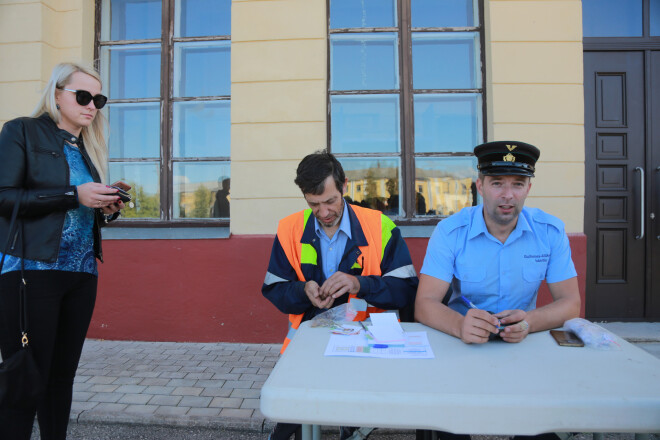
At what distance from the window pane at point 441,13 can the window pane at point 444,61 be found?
11cm

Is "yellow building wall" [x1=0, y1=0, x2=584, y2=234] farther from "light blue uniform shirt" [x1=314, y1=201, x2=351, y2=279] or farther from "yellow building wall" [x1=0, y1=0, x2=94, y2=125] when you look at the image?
"light blue uniform shirt" [x1=314, y1=201, x2=351, y2=279]

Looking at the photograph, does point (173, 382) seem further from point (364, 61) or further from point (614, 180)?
point (614, 180)

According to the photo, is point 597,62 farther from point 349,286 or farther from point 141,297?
point 141,297

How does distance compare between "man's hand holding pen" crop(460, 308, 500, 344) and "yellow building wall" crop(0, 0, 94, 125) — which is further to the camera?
"yellow building wall" crop(0, 0, 94, 125)

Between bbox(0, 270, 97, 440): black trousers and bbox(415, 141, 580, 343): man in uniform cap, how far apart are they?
1.59 m

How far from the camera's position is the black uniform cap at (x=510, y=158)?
1919mm

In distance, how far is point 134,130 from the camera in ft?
15.0

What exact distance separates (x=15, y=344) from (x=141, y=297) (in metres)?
2.38

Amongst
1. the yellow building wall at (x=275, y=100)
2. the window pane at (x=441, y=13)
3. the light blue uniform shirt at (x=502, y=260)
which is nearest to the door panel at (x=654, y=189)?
the window pane at (x=441, y=13)

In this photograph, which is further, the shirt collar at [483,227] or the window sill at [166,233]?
the window sill at [166,233]

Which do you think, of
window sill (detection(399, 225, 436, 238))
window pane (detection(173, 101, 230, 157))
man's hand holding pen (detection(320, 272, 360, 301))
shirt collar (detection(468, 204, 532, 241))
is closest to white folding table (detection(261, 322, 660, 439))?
man's hand holding pen (detection(320, 272, 360, 301))

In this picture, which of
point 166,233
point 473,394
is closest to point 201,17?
point 166,233

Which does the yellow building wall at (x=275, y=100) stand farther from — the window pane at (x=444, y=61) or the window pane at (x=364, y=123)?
the window pane at (x=444, y=61)

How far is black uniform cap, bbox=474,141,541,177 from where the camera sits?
192 centimetres
